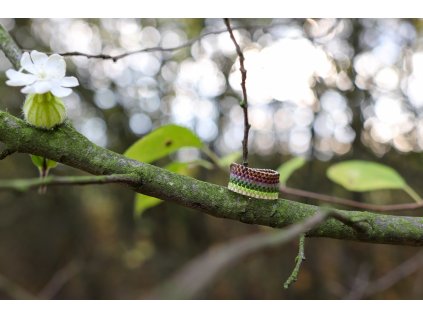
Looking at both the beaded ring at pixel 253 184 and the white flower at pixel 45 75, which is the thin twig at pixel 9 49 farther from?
the beaded ring at pixel 253 184

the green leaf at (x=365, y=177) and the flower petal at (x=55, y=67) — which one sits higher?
the flower petal at (x=55, y=67)

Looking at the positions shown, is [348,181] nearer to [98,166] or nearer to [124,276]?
[98,166]

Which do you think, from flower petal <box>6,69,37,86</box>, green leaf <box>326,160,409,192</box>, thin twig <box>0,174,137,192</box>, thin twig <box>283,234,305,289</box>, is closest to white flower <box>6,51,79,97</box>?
flower petal <box>6,69,37,86</box>

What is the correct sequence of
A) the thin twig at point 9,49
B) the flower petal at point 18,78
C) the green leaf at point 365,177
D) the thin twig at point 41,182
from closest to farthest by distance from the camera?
the thin twig at point 41,182, the flower petal at point 18,78, the thin twig at point 9,49, the green leaf at point 365,177

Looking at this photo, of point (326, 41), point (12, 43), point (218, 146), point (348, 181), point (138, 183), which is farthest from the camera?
point (218, 146)

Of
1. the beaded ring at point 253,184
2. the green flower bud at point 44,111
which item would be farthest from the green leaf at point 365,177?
the green flower bud at point 44,111

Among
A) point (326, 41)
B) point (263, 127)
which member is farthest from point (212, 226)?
point (326, 41)

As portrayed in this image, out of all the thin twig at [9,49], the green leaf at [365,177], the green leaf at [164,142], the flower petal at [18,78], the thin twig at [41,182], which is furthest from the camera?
the green leaf at [365,177]
